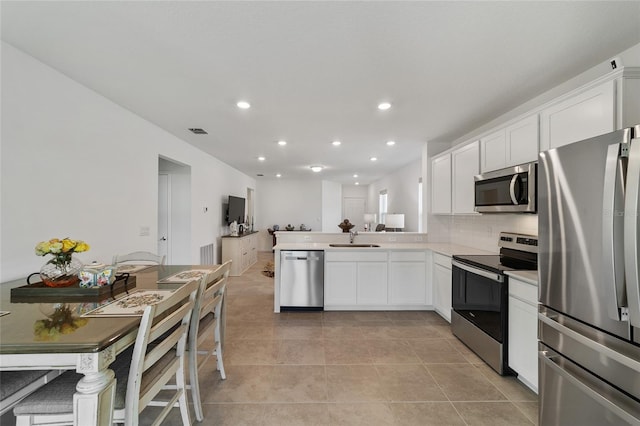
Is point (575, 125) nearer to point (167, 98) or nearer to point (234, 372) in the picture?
point (234, 372)

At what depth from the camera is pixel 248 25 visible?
5.39 ft

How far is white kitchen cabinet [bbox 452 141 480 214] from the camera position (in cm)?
321

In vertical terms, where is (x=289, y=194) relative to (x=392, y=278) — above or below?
above

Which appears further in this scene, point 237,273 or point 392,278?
point 237,273

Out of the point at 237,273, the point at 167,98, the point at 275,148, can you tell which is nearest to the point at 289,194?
the point at 237,273

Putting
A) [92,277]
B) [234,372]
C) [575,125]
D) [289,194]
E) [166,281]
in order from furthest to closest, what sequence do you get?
[289,194]
[234,372]
[166,281]
[575,125]
[92,277]

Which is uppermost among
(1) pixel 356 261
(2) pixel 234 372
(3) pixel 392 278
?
(1) pixel 356 261

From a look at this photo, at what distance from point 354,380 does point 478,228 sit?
2623mm

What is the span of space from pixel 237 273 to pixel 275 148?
9.57ft

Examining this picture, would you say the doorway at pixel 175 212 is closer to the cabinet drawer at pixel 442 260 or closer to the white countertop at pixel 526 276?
the cabinet drawer at pixel 442 260

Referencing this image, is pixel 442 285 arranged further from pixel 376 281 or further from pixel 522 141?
pixel 522 141

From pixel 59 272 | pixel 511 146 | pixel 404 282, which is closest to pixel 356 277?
pixel 404 282

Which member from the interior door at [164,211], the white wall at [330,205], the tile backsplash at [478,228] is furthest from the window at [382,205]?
the interior door at [164,211]

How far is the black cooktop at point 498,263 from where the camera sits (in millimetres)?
2299
